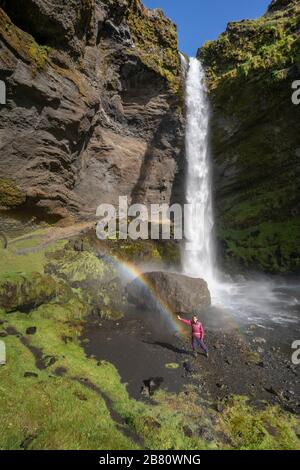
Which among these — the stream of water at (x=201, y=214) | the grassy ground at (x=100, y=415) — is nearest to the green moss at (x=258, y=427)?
the grassy ground at (x=100, y=415)

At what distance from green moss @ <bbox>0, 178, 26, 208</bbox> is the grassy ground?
1195 cm

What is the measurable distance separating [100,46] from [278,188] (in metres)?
26.5

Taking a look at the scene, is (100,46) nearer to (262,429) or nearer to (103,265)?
(103,265)

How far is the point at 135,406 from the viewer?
1122cm

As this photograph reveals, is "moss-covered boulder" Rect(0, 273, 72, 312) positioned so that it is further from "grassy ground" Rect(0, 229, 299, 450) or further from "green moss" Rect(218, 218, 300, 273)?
"green moss" Rect(218, 218, 300, 273)

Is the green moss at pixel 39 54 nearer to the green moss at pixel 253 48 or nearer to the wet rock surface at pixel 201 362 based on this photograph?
the wet rock surface at pixel 201 362

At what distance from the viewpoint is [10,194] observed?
22.9m

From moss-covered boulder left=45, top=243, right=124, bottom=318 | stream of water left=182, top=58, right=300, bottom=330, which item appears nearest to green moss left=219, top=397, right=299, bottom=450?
moss-covered boulder left=45, top=243, right=124, bottom=318

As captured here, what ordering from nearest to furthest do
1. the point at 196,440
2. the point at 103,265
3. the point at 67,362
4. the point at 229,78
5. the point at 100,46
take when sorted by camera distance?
the point at 196,440
the point at 67,362
the point at 103,265
the point at 100,46
the point at 229,78

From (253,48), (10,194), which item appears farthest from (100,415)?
(253,48)

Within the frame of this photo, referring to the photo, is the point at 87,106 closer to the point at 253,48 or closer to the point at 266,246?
the point at 266,246

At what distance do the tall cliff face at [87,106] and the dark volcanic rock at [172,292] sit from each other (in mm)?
10135

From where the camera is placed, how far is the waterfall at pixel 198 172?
38.2 metres

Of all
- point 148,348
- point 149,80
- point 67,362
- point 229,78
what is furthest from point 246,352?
point 229,78
